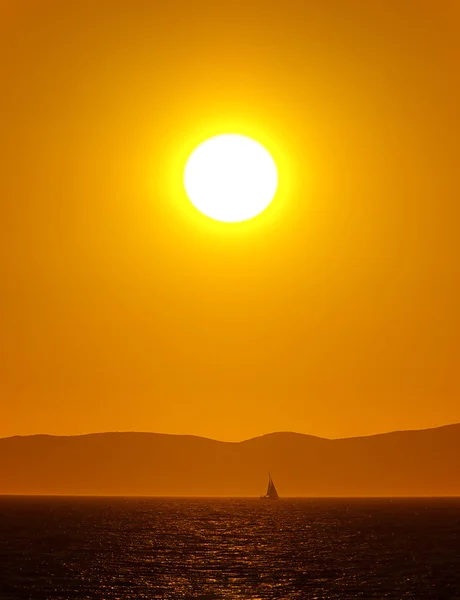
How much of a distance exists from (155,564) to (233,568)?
9.89 m

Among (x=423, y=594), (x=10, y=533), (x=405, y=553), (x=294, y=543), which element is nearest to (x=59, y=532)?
(x=10, y=533)

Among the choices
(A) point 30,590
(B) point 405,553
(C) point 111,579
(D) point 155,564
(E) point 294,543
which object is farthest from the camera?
(E) point 294,543

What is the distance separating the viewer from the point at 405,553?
113 metres

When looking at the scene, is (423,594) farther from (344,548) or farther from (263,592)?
(344,548)

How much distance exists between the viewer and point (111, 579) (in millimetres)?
82875

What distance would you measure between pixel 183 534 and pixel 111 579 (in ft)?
229

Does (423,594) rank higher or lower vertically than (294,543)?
lower

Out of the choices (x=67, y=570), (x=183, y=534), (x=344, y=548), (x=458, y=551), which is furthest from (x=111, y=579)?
(x=183, y=534)

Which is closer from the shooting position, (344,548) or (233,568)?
(233,568)

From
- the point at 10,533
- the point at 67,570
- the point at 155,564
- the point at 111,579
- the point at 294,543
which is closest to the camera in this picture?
the point at 111,579

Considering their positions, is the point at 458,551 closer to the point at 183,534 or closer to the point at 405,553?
the point at 405,553

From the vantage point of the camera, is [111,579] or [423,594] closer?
[423,594]

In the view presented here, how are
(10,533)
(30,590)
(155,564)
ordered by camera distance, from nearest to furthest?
(30,590) < (155,564) < (10,533)

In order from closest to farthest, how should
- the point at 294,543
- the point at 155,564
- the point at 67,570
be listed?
the point at 67,570 < the point at 155,564 < the point at 294,543
